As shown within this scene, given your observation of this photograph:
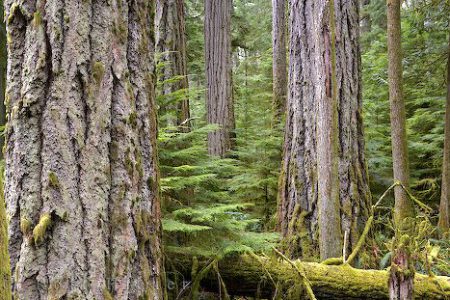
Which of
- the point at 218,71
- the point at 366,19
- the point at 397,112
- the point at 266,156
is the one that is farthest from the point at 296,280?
the point at 366,19

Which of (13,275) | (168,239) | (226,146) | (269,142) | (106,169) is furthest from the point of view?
(226,146)

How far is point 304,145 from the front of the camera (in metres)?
5.04

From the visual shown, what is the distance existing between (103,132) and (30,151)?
29 cm

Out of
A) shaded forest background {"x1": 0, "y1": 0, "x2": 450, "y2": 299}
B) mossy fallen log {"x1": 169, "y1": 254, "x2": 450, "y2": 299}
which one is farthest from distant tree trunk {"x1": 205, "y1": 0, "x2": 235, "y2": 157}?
mossy fallen log {"x1": 169, "y1": 254, "x2": 450, "y2": 299}

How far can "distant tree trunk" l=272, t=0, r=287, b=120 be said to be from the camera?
1155 cm

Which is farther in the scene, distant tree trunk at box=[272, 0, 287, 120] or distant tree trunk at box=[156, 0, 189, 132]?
distant tree trunk at box=[272, 0, 287, 120]

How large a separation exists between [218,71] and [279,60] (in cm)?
328

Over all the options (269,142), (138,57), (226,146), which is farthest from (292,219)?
(226,146)

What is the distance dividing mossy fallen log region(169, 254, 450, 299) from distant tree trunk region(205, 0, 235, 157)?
6.45m

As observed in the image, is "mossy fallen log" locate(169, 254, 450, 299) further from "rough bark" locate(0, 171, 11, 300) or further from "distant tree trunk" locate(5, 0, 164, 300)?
"rough bark" locate(0, 171, 11, 300)

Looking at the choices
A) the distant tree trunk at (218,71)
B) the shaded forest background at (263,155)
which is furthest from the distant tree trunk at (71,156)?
the distant tree trunk at (218,71)

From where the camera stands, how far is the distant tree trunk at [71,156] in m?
1.66

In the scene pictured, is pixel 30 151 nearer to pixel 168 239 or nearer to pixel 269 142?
pixel 168 239

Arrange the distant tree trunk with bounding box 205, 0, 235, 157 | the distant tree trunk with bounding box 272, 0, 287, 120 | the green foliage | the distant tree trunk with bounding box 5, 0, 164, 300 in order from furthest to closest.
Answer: the distant tree trunk with bounding box 272, 0, 287, 120 < the distant tree trunk with bounding box 205, 0, 235, 157 < the green foliage < the distant tree trunk with bounding box 5, 0, 164, 300
